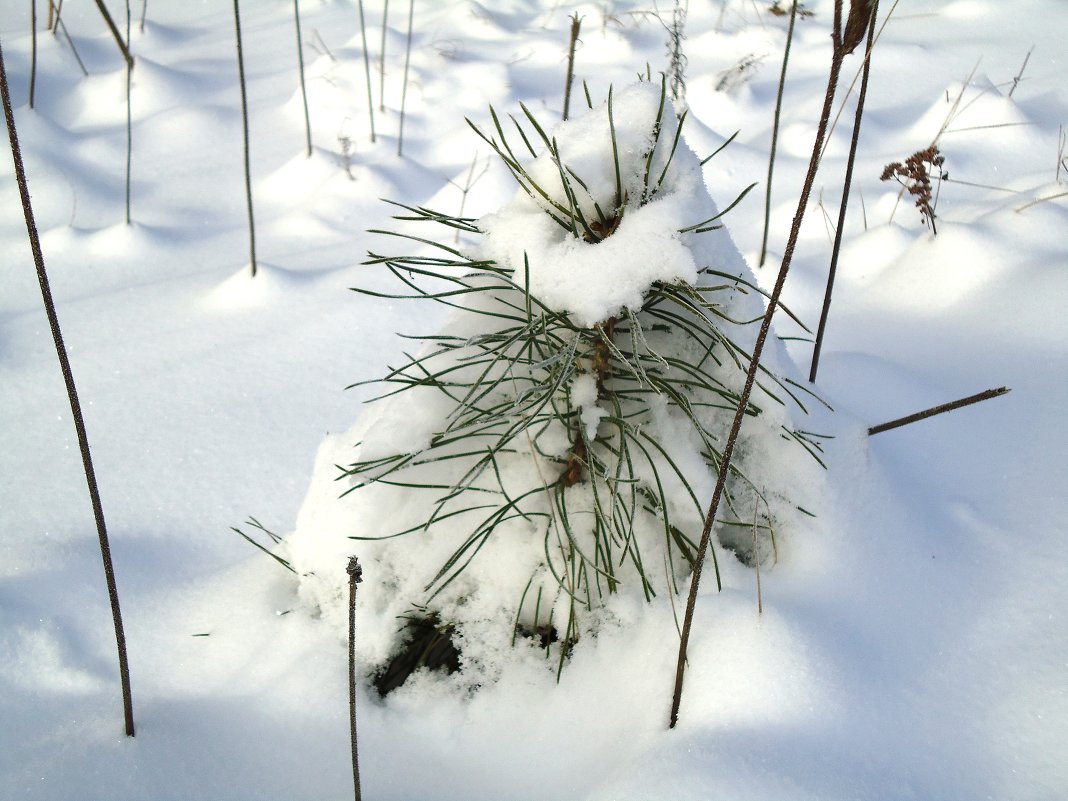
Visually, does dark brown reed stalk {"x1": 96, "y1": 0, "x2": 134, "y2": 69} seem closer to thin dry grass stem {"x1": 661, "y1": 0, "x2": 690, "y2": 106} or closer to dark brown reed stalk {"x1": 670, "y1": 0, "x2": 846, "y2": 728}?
thin dry grass stem {"x1": 661, "y1": 0, "x2": 690, "y2": 106}

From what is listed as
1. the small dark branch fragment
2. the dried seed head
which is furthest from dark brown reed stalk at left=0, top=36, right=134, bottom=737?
the dried seed head

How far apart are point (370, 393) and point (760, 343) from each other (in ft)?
3.90

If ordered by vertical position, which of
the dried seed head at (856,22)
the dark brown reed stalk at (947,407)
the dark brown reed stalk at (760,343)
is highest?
the dried seed head at (856,22)

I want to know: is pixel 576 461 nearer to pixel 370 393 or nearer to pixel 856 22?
pixel 856 22

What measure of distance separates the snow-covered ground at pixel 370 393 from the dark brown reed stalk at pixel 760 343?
78 millimetres

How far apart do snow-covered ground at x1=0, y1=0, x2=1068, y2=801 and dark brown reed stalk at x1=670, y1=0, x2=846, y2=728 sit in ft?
0.26

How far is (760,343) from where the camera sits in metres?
0.56

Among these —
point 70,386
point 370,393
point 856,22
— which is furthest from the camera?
point 370,393

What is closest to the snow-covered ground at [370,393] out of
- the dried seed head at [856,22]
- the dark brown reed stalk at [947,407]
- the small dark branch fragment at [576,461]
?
the dark brown reed stalk at [947,407]

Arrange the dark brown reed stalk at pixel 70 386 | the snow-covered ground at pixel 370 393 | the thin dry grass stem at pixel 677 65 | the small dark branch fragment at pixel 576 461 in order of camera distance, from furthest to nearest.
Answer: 1. the thin dry grass stem at pixel 677 65
2. the small dark branch fragment at pixel 576 461
3. the snow-covered ground at pixel 370 393
4. the dark brown reed stalk at pixel 70 386

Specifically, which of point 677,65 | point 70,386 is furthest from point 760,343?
point 677,65

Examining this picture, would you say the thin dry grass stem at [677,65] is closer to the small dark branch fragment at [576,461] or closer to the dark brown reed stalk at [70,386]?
the small dark branch fragment at [576,461]

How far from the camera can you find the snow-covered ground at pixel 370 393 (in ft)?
2.40

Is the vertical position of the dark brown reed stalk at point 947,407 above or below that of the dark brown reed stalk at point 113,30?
below
